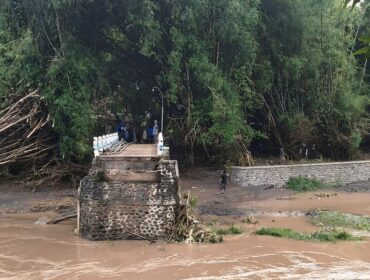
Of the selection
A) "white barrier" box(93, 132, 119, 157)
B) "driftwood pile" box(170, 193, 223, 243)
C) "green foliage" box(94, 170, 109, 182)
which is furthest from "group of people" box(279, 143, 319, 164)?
"green foliage" box(94, 170, 109, 182)

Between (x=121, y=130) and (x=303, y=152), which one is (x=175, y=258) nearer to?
(x=121, y=130)

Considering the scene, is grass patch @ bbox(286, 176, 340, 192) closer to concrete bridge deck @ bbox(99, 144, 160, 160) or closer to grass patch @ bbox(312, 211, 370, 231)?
grass patch @ bbox(312, 211, 370, 231)

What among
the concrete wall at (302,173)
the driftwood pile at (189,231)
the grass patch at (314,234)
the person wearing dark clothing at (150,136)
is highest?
the person wearing dark clothing at (150,136)

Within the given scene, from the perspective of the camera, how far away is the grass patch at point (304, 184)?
23734 mm

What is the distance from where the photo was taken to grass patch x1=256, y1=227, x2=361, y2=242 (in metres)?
14.5

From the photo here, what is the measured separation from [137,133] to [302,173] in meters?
9.05

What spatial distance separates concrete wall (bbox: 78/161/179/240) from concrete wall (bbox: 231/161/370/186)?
1000 centimetres

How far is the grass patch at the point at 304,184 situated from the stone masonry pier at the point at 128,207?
11409 mm

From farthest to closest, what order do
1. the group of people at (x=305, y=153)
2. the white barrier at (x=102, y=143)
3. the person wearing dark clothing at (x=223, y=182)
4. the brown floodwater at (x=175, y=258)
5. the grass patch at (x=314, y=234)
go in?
the group of people at (x=305, y=153)
the person wearing dark clothing at (x=223, y=182)
the white barrier at (x=102, y=143)
the grass patch at (x=314, y=234)
the brown floodwater at (x=175, y=258)

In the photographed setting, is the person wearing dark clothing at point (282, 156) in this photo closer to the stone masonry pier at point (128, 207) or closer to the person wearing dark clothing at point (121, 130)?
the person wearing dark clothing at point (121, 130)

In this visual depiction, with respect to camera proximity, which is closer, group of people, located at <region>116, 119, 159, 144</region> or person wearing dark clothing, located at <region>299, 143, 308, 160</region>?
group of people, located at <region>116, 119, 159, 144</region>

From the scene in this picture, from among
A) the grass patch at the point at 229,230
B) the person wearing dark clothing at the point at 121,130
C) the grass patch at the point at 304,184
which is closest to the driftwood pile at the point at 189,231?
the grass patch at the point at 229,230

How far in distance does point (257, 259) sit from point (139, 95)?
1505cm

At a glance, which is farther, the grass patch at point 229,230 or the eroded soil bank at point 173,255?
the grass patch at point 229,230
